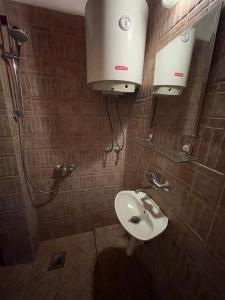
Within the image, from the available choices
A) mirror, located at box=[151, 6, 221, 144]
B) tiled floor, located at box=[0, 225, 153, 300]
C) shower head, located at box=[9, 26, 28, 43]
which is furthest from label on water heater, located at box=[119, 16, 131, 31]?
tiled floor, located at box=[0, 225, 153, 300]

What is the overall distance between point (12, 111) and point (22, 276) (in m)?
1.51

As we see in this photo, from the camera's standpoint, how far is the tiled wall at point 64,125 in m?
1.10

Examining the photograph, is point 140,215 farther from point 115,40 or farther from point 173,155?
point 115,40

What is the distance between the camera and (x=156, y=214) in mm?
949

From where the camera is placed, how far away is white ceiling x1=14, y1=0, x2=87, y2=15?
1.02 meters

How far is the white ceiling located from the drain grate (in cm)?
227

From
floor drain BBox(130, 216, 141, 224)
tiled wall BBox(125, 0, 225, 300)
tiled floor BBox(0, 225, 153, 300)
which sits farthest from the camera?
tiled floor BBox(0, 225, 153, 300)

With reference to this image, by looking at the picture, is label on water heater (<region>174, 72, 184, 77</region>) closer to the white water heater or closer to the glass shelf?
the white water heater

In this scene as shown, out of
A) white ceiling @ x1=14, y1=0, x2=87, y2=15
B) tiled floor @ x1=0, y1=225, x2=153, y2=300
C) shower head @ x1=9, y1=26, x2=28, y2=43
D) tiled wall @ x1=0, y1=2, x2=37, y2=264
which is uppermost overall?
white ceiling @ x1=14, y1=0, x2=87, y2=15

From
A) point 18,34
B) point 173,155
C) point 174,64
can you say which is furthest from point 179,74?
point 18,34

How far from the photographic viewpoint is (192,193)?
707 millimetres

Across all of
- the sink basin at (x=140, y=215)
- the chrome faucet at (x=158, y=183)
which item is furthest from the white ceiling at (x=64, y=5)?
the sink basin at (x=140, y=215)

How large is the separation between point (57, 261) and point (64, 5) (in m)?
2.33

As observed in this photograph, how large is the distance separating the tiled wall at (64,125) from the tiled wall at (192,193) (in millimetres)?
574
